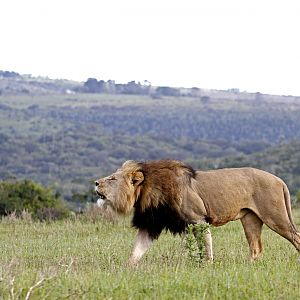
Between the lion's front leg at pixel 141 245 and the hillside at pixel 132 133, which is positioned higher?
the lion's front leg at pixel 141 245

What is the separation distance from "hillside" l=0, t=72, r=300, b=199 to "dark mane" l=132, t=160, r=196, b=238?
114 ft

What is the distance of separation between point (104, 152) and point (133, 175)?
6669cm

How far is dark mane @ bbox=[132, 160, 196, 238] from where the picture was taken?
10.0m

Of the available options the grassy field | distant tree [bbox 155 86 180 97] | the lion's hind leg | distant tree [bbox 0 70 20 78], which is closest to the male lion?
the lion's hind leg

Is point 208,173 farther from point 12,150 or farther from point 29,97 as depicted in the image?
point 29,97

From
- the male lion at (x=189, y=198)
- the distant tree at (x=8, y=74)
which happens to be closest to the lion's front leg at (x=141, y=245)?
the male lion at (x=189, y=198)

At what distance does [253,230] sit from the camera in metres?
11.0

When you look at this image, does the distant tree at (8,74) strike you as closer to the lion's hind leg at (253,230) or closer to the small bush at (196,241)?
the lion's hind leg at (253,230)

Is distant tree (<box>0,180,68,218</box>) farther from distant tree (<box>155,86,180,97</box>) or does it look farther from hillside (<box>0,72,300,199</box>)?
distant tree (<box>155,86,180,97</box>)

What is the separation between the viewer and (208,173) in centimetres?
1073

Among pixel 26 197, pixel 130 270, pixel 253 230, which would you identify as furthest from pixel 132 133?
pixel 130 270

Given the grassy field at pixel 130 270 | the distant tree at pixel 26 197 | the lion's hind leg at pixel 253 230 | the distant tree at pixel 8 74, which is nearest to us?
the grassy field at pixel 130 270

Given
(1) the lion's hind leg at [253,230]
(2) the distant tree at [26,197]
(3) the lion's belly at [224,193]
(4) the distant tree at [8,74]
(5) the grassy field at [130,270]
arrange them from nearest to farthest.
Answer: (5) the grassy field at [130,270]
(3) the lion's belly at [224,193]
(1) the lion's hind leg at [253,230]
(2) the distant tree at [26,197]
(4) the distant tree at [8,74]

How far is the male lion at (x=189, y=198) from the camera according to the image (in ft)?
33.0
